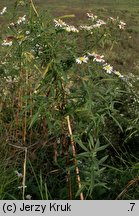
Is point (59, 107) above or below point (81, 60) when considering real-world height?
below

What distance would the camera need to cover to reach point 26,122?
410cm

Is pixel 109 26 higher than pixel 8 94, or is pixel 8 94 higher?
pixel 109 26

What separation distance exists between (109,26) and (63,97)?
1553mm

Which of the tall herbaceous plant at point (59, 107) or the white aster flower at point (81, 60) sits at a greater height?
the white aster flower at point (81, 60)

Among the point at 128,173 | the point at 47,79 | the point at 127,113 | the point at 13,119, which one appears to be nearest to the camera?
the point at 47,79

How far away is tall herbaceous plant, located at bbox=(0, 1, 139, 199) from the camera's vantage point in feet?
10.6

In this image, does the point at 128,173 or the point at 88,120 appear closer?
the point at 88,120

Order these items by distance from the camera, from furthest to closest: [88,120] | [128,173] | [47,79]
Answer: [128,173], [88,120], [47,79]

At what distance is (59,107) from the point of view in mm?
3361

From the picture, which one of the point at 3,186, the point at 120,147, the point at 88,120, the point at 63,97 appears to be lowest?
the point at 120,147

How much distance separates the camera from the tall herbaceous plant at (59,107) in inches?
128

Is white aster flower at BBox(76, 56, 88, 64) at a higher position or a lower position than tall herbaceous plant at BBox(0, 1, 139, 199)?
higher

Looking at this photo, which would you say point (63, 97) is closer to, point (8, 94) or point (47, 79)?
point (47, 79)

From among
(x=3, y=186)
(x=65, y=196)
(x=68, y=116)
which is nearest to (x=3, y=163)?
(x=3, y=186)
